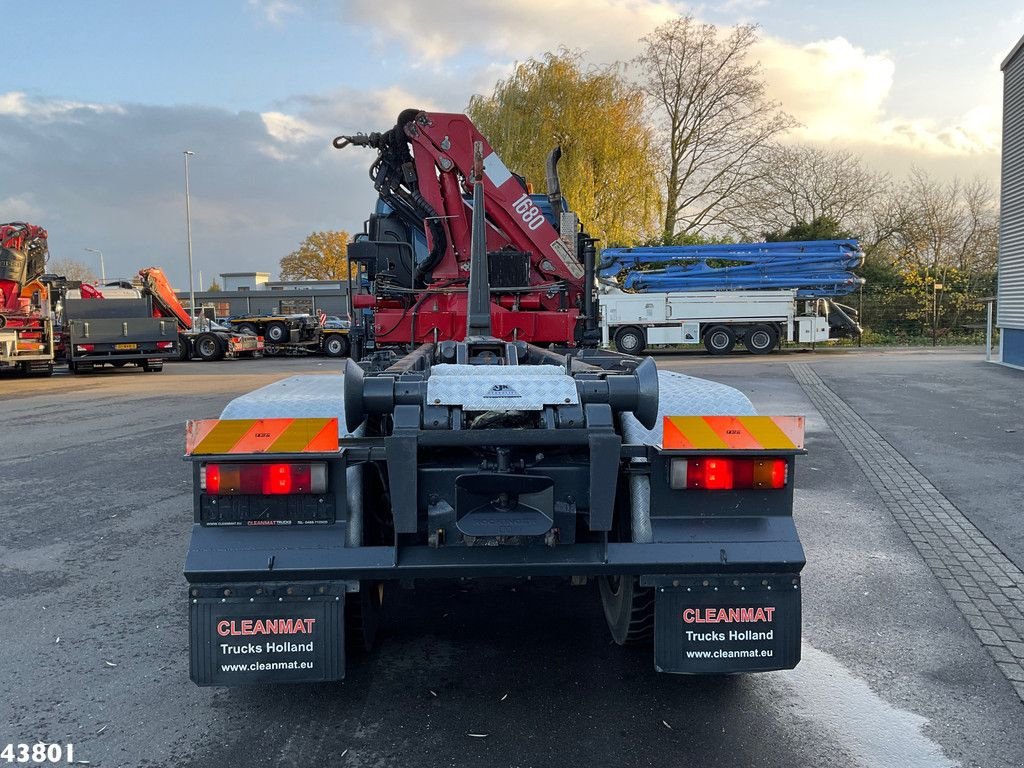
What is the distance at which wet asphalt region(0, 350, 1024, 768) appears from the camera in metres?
3.00

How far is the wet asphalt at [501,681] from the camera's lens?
9.84 ft

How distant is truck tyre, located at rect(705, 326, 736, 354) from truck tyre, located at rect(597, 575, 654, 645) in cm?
2376

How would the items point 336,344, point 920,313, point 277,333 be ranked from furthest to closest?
point 920,313, point 277,333, point 336,344

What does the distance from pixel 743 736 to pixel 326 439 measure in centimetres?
190

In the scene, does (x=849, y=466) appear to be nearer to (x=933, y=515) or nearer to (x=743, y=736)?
(x=933, y=515)

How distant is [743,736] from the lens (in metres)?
3.07

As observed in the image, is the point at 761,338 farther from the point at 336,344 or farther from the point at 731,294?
the point at 336,344

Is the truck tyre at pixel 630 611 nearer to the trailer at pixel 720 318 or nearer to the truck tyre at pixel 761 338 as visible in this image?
the trailer at pixel 720 318

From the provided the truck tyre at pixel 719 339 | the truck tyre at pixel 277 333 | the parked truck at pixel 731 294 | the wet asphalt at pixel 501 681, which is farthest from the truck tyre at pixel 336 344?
the wet asphalt at pixel 501 681

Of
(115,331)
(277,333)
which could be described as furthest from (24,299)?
(277,333)

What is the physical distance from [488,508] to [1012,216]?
63.3 ft

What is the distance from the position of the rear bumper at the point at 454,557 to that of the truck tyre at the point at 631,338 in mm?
24373

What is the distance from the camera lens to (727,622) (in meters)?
3.10

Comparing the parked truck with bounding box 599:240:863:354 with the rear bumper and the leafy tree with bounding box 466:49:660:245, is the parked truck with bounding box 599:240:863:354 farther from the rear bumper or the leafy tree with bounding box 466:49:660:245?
the rear bumper
